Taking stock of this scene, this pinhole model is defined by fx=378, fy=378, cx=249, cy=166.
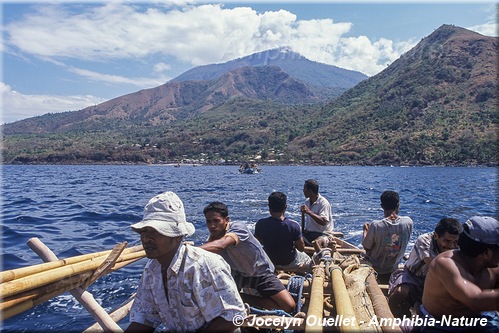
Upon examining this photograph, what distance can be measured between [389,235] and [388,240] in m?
0.09

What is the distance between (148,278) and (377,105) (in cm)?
13250

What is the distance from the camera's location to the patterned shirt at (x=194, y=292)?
2.80m

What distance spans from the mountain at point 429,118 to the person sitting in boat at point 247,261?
93.2m

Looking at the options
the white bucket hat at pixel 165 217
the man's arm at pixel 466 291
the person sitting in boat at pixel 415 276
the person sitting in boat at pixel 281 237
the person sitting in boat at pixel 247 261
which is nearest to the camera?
the white bucket hat at pixel 165 217

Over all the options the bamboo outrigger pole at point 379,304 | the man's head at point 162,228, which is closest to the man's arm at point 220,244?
the man's head at point 162,228

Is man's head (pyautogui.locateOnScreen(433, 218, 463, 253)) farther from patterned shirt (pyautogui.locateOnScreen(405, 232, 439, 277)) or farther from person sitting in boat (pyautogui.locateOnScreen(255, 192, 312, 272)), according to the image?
person sitting in boat (pyautogui.locateOnScreen(255, 192, 312, 272))

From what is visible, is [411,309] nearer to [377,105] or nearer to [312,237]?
[312,237]

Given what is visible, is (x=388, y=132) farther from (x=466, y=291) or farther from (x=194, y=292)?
(x=194, y=292)

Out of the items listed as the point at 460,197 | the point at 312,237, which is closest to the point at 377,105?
the point at 460,197

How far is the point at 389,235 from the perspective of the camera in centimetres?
604

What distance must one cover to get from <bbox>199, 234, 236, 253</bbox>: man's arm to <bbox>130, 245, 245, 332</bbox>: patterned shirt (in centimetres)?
125

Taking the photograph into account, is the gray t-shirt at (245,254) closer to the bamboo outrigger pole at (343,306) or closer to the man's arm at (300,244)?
the bamboo outrigger pole at (343,306)

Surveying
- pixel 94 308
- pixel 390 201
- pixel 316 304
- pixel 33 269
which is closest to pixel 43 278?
pixel 33 269

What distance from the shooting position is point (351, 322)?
3.35 meters
